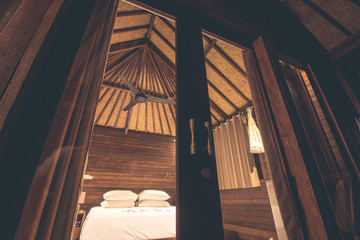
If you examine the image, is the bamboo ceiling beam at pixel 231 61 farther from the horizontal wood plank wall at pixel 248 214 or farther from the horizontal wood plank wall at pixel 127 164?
the horizontal wood plank wall at pixel 127 164

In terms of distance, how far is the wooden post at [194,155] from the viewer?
0.84 metres

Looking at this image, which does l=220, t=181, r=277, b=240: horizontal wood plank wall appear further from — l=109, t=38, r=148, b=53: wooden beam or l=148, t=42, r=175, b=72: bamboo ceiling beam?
l=109, t=38, r=148, b=53: wooden beam

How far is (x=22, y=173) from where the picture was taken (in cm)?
65

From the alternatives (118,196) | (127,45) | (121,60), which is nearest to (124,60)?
(121,60)

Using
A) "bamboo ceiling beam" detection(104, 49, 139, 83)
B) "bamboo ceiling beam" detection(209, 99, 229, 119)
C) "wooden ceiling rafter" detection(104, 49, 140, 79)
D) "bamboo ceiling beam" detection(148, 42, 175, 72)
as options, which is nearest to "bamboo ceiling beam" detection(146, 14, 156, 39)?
"bamboo ceiling beam" detection(148, 42, 175, 72)

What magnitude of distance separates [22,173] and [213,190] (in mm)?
918

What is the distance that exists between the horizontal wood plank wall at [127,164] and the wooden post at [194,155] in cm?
492

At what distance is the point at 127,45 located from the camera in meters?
4.19

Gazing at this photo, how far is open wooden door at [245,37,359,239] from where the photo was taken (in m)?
1.08

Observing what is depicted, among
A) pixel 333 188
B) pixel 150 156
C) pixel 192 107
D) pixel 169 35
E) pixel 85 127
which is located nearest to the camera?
pixel 85 127

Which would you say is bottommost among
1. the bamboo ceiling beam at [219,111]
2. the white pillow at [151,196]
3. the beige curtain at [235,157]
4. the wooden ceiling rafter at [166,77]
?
the white pillow at [151,196]

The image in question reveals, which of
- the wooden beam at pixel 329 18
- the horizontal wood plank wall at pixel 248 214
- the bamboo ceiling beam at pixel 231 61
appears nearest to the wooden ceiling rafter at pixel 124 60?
the bamboo ceiling beam at pixel 231 61

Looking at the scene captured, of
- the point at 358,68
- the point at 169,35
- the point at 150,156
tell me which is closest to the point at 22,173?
the point at 358,68

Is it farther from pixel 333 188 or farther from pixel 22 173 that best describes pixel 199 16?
pixel 333 188
